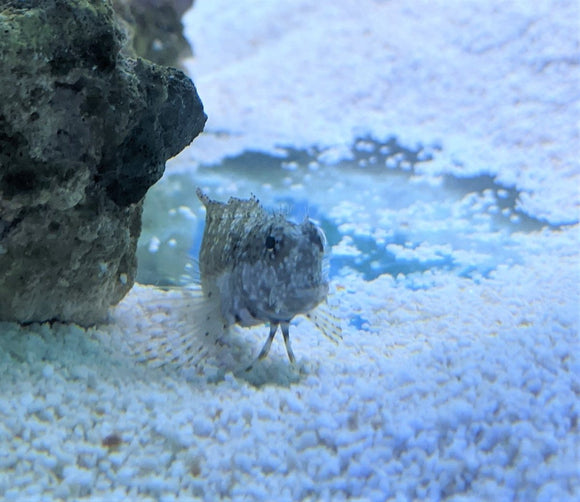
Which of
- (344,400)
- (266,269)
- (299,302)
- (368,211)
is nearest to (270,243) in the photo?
(266,269)

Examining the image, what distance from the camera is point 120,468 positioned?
6.97ft

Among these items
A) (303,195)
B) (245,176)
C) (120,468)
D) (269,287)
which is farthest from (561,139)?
(120,468)

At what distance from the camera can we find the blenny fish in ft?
10.0

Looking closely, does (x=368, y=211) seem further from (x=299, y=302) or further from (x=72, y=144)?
(x=72, y=144)

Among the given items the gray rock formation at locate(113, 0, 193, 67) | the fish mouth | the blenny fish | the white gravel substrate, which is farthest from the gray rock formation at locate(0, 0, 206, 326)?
the gray rock formation at locate(113, 0, 193, 67)

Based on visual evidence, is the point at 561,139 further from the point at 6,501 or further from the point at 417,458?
the point at 6,501

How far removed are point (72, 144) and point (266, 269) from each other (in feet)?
4.19

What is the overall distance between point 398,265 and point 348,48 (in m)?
6.86

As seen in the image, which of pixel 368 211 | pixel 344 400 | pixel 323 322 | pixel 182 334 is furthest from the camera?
pixel 368 211

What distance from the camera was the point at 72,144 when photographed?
2.77m

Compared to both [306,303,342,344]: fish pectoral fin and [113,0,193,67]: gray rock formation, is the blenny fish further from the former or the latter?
[113,0,193,67]: gray rock formation

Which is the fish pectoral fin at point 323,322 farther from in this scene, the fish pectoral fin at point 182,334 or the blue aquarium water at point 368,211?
the blue aquarium water at point 368,211

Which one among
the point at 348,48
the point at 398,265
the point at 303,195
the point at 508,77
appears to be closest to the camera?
the point at 398,265

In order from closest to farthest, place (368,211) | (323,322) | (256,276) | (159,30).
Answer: (256,276)
(323,322)
(368,211)
(159,30)
